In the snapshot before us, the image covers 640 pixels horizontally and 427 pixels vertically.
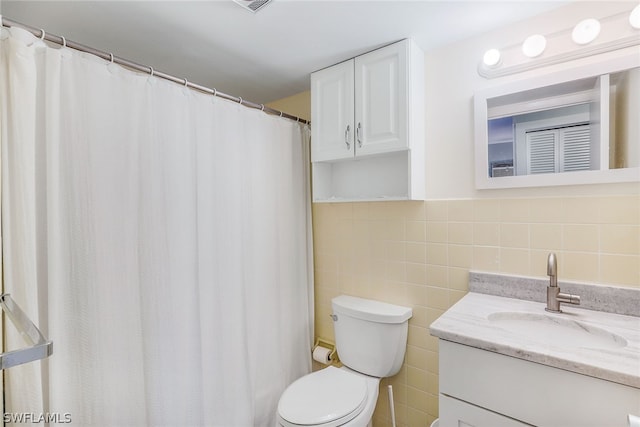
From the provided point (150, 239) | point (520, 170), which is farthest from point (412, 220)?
point (150, 239)

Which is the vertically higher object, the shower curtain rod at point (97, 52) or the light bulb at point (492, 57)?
the light bulb at point (492, 57)

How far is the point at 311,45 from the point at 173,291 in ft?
4.50

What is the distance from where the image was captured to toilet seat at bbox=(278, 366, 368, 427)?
1.28m

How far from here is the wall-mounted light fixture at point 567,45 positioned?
1.12m

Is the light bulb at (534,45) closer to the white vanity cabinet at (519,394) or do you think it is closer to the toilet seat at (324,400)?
the white vanity cabinet at (519,394)

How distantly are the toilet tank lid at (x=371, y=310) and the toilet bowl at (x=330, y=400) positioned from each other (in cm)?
32

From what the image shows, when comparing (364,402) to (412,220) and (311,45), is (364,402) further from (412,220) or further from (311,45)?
(311,45)

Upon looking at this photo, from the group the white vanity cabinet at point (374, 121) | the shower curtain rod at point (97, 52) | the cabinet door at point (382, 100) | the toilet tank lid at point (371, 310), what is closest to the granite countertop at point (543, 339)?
the toilet tank lid at point (371, 310)

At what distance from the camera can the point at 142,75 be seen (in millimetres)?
1239

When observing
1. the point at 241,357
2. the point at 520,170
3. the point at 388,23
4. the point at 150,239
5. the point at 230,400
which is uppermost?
the point at 388,23

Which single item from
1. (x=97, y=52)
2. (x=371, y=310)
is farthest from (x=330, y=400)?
(x=97, y=52)

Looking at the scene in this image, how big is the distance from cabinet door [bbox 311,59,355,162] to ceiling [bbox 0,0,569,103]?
8 cm

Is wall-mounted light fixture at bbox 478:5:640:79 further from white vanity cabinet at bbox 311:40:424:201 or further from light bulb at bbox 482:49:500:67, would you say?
white vanity cabinet at bbox 311:40:424:201

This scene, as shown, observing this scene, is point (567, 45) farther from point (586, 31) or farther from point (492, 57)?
point (492, 57)
